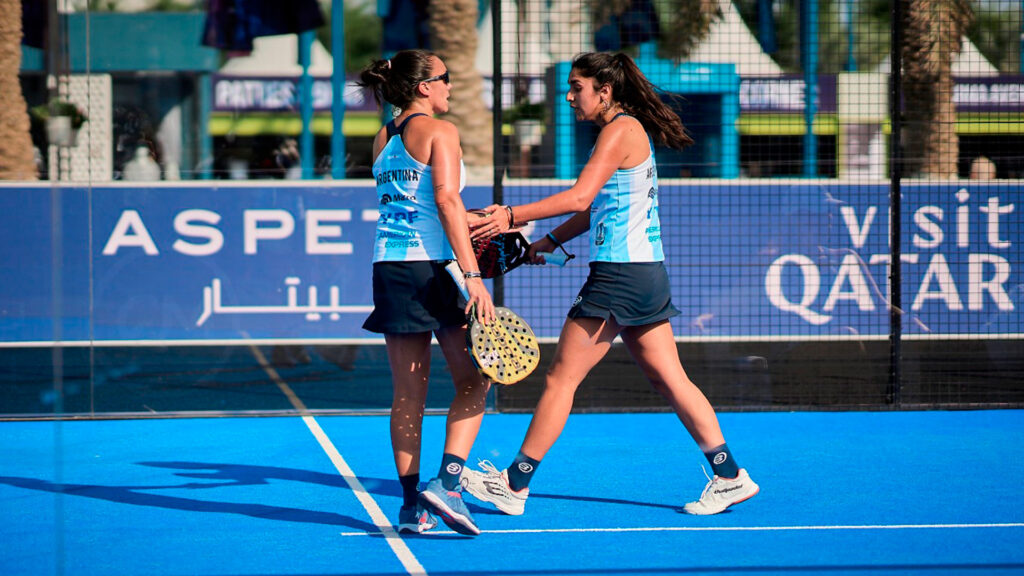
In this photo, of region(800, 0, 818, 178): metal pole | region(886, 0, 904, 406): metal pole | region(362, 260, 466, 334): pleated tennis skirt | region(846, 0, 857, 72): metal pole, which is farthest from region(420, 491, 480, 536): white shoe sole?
region(846, 0, 857, 72): metal pole

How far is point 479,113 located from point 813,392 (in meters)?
3.28

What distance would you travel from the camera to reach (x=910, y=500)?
5.93 meters

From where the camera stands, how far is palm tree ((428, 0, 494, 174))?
30.7ft

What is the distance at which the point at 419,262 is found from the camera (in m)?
5.09

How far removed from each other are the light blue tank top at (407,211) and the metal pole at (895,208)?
Answer: 4528mm

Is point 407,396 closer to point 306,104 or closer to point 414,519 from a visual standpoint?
point 414,519

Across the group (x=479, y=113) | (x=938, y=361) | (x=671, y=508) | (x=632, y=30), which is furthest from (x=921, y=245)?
(x=671, y=508)

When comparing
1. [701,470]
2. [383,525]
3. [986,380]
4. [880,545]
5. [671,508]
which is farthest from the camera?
[986,380]

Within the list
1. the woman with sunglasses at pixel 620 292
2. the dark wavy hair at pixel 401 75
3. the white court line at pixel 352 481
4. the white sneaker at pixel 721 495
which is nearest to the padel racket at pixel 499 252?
the woman with sunglasses at pixel 620 292

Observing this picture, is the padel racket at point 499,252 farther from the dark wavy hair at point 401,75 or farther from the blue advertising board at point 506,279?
the blue advertising board at point 506,279

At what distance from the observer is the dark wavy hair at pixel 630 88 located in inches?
222

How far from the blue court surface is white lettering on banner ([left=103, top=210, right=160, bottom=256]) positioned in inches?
46.6

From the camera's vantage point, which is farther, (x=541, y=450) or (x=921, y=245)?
(x=921, y=245)

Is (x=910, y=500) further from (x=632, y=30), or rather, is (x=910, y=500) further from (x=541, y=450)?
(x=632, y=30)
